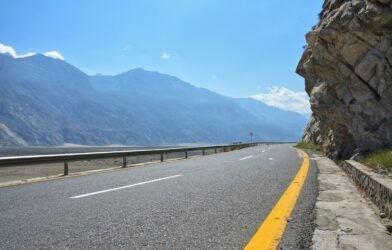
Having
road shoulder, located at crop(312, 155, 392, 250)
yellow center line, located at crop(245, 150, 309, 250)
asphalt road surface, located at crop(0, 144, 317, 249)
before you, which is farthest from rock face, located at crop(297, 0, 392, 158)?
yellow center line, located at crop(245, 150, 309, 250)

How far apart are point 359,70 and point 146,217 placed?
1309 centimetres

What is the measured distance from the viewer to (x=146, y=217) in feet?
17.5

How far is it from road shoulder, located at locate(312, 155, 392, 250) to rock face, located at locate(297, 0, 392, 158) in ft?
24.3

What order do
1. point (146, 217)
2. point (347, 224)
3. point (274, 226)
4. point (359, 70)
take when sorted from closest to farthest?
point (274, 226) < point (347, 224) < point (146, 217) < point (359, 70)

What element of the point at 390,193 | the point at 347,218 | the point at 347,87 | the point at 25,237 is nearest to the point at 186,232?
the point at 25,237

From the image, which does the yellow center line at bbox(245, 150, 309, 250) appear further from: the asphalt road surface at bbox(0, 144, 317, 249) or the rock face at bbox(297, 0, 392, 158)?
the rock face at bbox(297, 0, 392, 158)

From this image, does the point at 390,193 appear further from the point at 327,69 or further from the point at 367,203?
the point at 327,69

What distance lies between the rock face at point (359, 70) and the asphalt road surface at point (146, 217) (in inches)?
286

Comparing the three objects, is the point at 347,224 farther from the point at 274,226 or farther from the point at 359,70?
the point at 359,70

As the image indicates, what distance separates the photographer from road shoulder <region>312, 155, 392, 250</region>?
4.14m

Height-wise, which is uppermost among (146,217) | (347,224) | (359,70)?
(359,70)

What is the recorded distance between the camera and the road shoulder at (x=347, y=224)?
4137 mm

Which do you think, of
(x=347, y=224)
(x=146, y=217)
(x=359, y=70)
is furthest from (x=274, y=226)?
(x=359, y=70)

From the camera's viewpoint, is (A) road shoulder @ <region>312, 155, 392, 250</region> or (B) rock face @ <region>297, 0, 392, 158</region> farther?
(B) rock face @ <region>297, 0, 392, 158</region>
